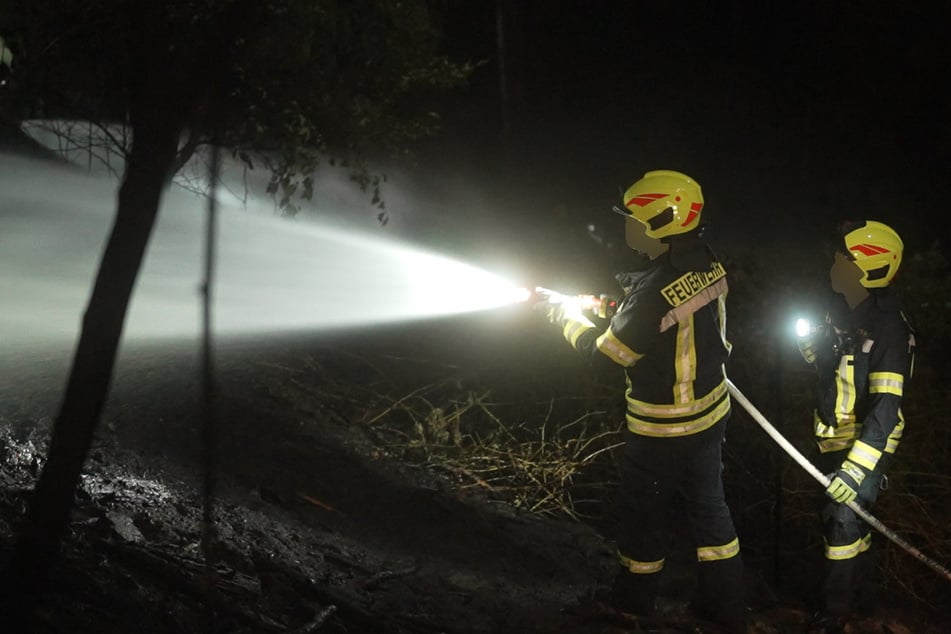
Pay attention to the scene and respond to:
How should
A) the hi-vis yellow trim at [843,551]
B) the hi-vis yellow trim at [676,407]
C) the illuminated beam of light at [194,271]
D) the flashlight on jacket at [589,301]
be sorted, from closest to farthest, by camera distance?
1. the hi-vis yellow trim at [676,407]
2. the hi-vis yellow trim at [843,551]
3. the flashlight on jacket at [589,301]
4. the illuminated beam of light at [194,271]

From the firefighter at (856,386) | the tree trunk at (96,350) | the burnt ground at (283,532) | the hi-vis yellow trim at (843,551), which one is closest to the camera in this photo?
the tree trunk at (96,350)

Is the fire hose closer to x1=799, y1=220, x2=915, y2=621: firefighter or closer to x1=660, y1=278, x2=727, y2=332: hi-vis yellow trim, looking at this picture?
x1=799, y1=220, x2=915, y2=621: firefighter

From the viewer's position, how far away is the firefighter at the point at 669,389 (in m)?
3.91

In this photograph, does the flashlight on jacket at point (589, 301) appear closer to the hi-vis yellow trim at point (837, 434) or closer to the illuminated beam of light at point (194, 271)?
the hi-vis yellow trim at point (837, 434)

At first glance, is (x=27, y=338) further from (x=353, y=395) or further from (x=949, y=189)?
(x=949, y=189)

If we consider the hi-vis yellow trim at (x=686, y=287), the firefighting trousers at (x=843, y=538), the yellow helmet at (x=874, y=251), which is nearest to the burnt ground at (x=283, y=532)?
the firefighting trousers at (x=843, y=538)

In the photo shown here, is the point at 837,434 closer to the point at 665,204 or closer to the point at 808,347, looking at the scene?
the point at 808,347

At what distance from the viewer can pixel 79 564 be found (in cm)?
348

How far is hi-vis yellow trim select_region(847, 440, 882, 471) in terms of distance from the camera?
13.4 ft

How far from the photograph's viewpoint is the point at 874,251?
4.12 metres

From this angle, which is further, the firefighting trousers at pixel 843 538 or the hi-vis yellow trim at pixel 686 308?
the firefighting trousers at pixel 843 538

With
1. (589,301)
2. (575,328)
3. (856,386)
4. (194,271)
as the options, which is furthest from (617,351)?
(194,271)

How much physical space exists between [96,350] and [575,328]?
7.26 feet

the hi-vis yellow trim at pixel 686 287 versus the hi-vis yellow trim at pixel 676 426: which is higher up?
the hi-vis yellow trim at pixel 686 287
